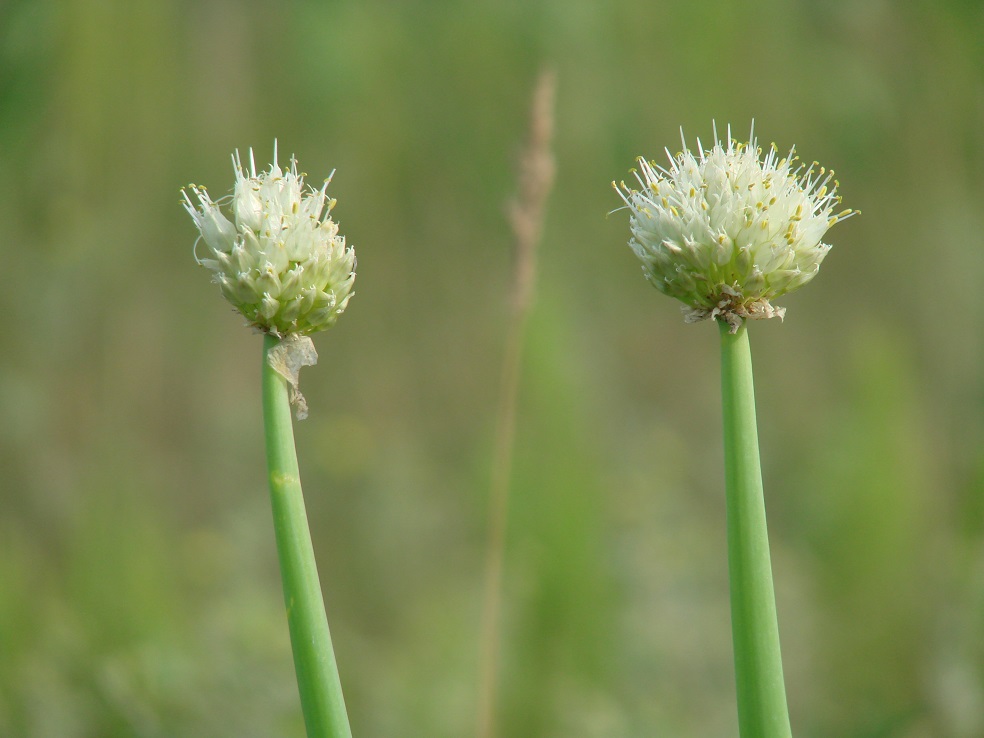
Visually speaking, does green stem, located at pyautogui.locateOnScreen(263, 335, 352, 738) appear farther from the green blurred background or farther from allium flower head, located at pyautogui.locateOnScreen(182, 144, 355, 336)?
the green blurred background

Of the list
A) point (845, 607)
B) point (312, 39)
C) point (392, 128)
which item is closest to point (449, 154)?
point (392, 128)

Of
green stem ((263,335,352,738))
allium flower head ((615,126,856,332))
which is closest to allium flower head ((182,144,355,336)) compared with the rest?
green stem ((263,335,352,738))

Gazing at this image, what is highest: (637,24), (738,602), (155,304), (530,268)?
(637,24)

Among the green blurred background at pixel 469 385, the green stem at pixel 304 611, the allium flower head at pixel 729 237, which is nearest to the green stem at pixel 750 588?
the allium flower head at pixel 729 237

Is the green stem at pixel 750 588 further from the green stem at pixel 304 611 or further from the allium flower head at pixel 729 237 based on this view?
the green stem at pixel 304 611

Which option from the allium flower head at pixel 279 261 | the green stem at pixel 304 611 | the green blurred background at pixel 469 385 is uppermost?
the green blurred background at pixel 469 385

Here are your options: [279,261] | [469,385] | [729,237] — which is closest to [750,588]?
[729,237]

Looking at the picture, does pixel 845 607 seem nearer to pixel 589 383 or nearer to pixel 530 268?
pixel 589 383
